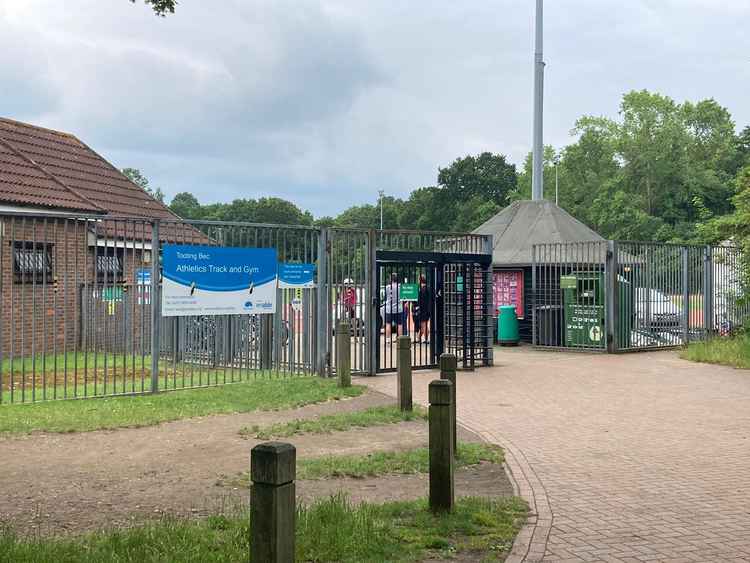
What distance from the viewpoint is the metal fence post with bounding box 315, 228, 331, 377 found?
14391 mm

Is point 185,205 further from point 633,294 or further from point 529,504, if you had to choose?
point 529,504

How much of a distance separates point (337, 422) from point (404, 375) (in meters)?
1.23

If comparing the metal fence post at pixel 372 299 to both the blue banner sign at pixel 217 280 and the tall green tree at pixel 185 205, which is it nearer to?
the blue banner sign at pixel 217 280

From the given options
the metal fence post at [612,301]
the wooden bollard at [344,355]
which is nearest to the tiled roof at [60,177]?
the wooden bollard at [344,355]

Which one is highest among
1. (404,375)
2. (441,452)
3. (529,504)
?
(404,375)

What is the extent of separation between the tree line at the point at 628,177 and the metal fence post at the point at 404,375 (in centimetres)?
5858

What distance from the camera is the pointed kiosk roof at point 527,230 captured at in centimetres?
2467

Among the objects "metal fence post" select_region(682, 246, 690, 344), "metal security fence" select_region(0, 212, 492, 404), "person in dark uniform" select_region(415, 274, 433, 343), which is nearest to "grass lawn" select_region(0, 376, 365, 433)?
"metal security fence" select_region(0, 212, 492, 404)

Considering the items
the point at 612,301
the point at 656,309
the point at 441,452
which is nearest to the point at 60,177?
the point at 612,301

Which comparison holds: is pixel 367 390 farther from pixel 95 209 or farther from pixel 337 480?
pixel 95 209

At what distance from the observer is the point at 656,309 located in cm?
2180

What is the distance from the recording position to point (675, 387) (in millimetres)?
14117

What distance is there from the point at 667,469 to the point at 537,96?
2508 cm

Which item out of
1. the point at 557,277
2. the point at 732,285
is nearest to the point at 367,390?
the point at 557,277
